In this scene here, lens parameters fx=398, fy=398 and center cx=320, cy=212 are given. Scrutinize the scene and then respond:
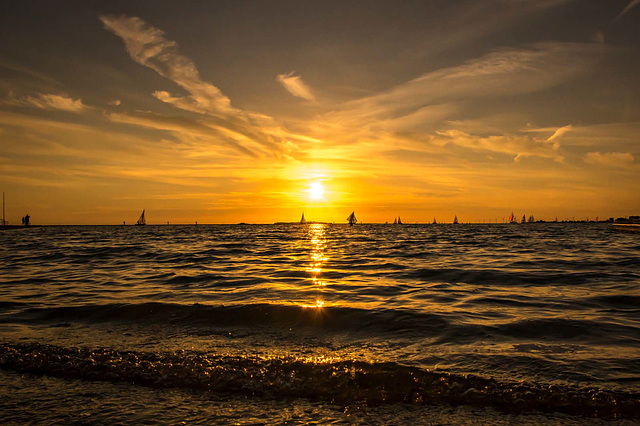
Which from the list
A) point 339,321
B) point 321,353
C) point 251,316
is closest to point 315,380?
point 321,353

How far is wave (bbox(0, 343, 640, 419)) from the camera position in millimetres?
4527

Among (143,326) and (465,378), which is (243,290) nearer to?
(143,326)

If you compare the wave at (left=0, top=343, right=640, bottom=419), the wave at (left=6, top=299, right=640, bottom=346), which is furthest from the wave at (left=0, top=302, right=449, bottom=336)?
the wave at (left=0, top=343, right=640, bottom=419)

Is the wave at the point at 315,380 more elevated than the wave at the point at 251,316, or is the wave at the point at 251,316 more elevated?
the wave at the point at 315,380

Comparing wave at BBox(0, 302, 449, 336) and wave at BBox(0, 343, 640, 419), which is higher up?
wave at BBox(0, 343, 640, 419)

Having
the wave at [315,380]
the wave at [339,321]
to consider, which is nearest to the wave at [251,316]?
the wave at [339,321]

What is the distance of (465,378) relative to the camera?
510 cm

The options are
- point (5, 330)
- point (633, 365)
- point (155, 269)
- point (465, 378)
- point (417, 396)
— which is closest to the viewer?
point (417, 396)

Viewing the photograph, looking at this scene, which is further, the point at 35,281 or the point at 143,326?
the point at 35,281

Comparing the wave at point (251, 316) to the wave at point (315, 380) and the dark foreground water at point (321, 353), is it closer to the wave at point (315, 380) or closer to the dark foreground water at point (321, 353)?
the dark foreground water at point (321, 353)

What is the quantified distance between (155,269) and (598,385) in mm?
16734

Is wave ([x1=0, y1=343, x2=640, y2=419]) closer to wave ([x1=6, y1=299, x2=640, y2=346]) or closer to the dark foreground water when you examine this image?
the dark foreground water

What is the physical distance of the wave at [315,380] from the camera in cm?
453

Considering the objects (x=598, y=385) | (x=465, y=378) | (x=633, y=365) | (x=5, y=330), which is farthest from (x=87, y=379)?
(x=633, y=365)
